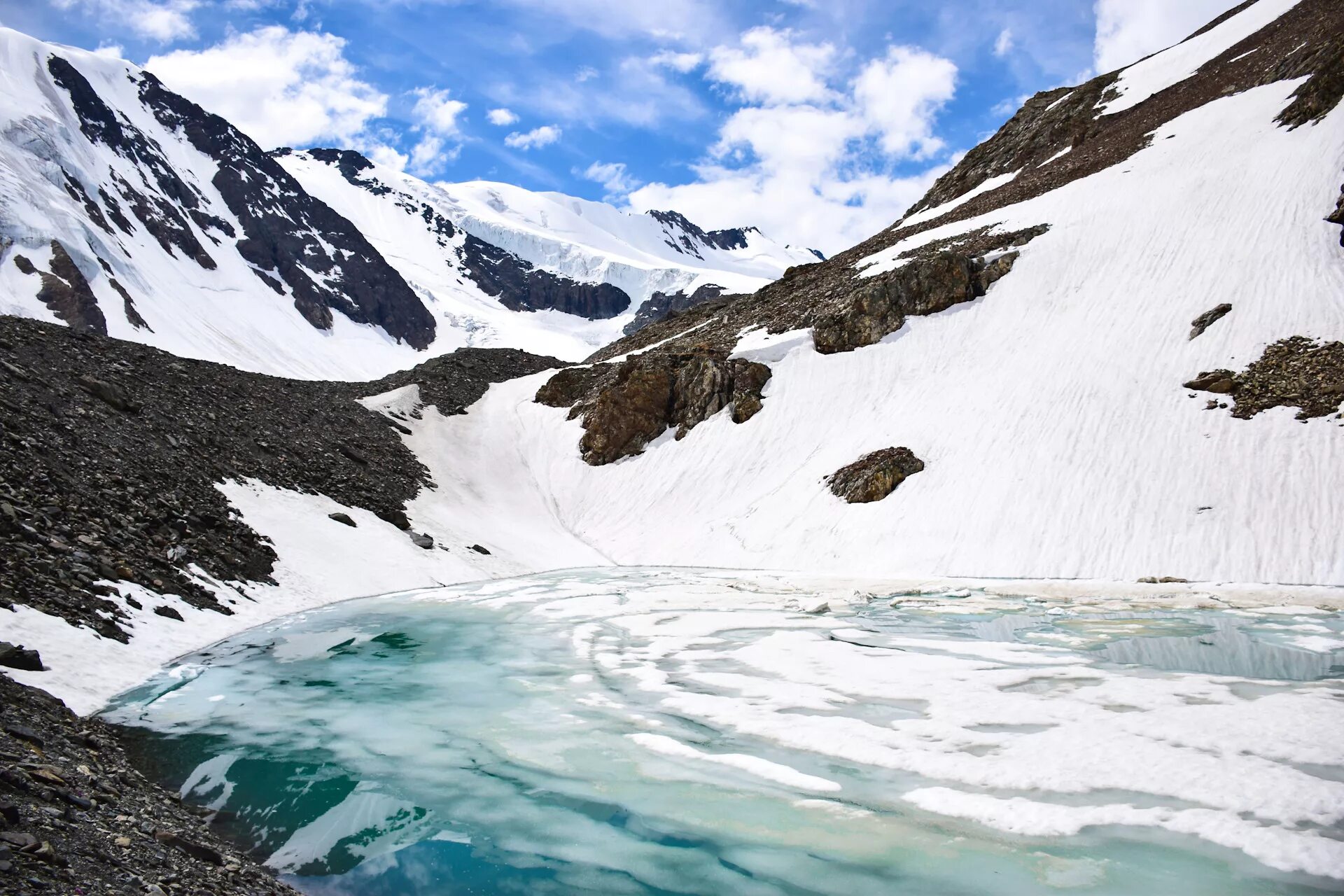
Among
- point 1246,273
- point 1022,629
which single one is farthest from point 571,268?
point 1022,629

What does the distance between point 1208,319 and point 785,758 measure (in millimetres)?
26044

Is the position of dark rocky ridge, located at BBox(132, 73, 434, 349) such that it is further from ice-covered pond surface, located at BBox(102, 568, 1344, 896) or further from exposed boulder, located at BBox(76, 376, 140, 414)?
ice-covered pond surface, located at BBox(102, 568, 1344, 896)

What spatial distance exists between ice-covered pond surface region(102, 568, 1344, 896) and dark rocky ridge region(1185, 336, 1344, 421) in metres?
10.9

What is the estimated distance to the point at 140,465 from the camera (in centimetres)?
1730

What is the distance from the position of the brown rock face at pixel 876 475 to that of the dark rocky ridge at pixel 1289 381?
8977 millimetres

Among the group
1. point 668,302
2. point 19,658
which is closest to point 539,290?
point 668,302

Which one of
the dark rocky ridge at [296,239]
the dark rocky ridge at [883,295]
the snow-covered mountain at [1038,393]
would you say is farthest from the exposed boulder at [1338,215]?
the dark rocky ridge at [296,239]

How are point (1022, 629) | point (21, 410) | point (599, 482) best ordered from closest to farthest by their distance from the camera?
point (1022, 629) → point (21, 410) → point (599, 482)

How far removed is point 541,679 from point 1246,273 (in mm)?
29091

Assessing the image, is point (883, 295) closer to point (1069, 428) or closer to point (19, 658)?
point (1069, 428)

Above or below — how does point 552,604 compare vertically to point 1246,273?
below

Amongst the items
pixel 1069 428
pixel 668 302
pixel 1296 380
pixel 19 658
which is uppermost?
pixel 668 302

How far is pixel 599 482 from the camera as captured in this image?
3688 cm

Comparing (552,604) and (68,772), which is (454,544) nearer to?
(552,604)
